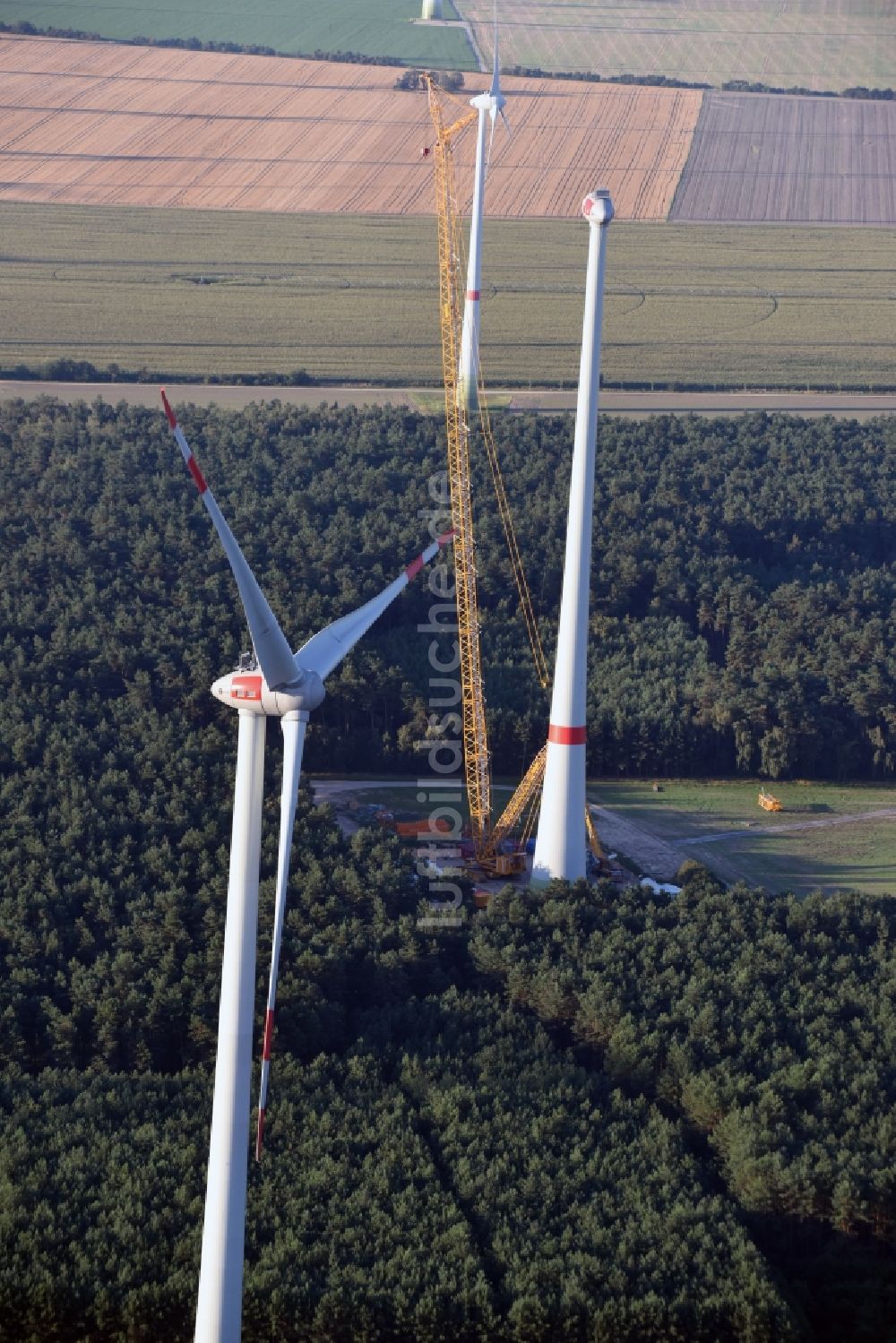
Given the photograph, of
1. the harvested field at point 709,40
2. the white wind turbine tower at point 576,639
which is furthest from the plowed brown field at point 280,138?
the white wind turbine tower at point 576,639

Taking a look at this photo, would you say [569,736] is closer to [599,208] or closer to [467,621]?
[467,621]

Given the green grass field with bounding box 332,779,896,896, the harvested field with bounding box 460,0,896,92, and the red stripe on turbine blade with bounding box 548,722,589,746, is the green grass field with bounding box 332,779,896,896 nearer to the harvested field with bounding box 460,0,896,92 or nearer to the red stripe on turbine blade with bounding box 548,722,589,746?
the red stripe on turbine blade with bounding box 548,722,589,746

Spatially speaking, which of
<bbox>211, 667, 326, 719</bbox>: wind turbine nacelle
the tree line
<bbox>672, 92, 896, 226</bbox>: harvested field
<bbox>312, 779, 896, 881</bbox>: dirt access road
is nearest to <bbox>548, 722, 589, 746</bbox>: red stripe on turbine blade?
the tree line

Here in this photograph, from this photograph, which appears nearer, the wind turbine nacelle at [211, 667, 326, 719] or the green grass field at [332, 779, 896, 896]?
the wind turbine nacelle at [211, 667, 326, 719]

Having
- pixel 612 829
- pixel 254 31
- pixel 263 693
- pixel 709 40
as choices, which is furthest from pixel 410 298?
pixel 263 693

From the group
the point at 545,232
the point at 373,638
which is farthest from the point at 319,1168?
the point at 545,232
